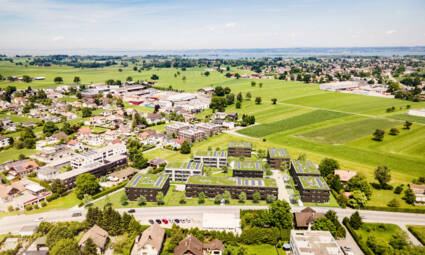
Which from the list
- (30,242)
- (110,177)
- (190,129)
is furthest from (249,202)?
(190,129)

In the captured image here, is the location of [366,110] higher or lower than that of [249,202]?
higher

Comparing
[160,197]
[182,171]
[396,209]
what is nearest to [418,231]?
[396,209]

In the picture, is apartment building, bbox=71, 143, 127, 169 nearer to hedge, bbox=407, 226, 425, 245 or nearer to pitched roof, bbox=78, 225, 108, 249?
pitched roof, bbox=78, 225, 108, 249

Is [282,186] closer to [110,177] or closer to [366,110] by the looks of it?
[110,177]

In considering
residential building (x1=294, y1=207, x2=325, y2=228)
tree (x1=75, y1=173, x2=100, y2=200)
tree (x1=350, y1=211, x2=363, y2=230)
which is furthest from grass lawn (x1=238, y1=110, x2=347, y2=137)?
tree (x1=75, y1=173, x2=100, y2=200)

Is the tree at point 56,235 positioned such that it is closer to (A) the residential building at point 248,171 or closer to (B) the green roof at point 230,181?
(B) the green roof at point 230,181

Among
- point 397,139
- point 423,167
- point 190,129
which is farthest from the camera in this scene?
point 190,129
